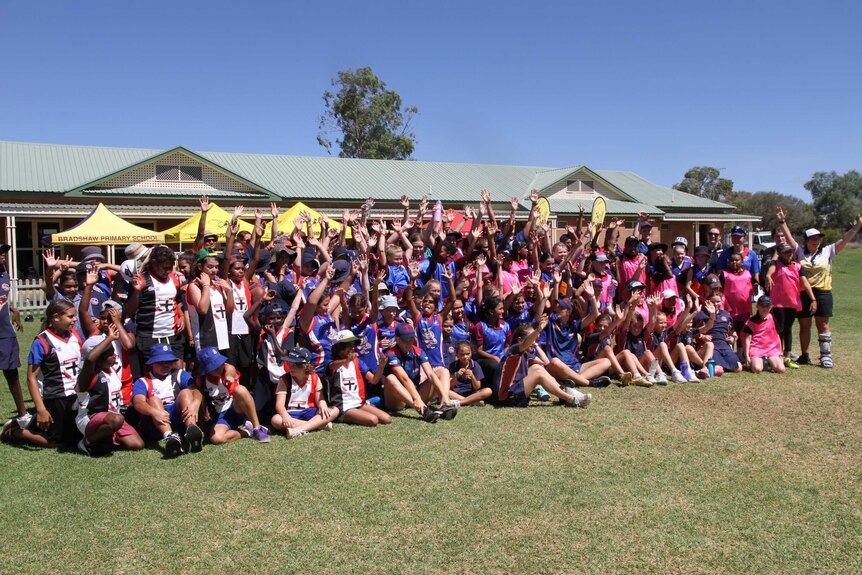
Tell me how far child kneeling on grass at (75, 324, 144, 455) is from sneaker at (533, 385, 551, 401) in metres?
4.10

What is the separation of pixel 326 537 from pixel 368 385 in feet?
10.5

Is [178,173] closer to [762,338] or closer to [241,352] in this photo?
[241,352]

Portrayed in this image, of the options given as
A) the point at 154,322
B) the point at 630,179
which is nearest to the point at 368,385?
the point at 154,322

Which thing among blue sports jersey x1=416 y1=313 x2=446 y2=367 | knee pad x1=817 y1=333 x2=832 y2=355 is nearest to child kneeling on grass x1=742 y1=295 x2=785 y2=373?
knee pad x1=817 y1=333 x2=832 y2=355

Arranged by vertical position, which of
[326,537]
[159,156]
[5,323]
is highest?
[159,156]

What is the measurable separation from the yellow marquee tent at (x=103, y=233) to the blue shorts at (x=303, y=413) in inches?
488

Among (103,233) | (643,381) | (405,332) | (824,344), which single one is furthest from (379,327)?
(103,233)

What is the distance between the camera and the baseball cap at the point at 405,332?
23.6ft

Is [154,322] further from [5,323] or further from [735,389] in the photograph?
[735,389]

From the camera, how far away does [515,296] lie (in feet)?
27.3

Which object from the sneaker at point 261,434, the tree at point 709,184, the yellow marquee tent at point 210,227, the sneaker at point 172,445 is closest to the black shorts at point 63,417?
the sneaker at point 172,445

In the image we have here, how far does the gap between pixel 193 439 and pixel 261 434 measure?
64cm

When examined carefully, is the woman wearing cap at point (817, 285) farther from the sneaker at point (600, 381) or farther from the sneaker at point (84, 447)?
the sneaker at point (84, 447)

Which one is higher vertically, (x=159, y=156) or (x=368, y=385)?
(x=159, y=156)
